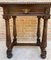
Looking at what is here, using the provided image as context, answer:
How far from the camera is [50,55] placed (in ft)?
6.14

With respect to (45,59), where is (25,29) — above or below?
above

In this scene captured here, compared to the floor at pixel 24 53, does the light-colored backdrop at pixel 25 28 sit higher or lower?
higher

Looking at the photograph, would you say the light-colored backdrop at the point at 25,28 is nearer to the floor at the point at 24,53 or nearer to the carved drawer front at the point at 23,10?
the floor at the point at 24,53

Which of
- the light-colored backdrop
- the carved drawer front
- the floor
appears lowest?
the floor

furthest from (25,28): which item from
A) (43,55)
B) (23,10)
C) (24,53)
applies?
(23,10)

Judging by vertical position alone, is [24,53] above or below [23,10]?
below

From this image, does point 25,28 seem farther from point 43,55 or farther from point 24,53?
point 43,55

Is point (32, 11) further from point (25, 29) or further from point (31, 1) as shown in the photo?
point (25, 29)

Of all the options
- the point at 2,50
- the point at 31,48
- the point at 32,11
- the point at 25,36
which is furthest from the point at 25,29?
the point at 32,11

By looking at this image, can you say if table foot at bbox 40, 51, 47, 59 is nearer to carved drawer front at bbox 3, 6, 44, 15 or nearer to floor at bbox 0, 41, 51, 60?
floor at bbox 0, 41, 51, 60

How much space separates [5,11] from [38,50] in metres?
0.72

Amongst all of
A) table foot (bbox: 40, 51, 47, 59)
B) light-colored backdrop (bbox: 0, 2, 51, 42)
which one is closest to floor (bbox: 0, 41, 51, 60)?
table foot (bbox: 40, 51, 47, 59)

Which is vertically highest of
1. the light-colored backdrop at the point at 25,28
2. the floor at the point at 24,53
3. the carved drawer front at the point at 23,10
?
the carved drawer front at the point at 23,10

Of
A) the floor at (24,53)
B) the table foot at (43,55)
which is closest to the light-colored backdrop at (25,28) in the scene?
the floor at (24,53)
